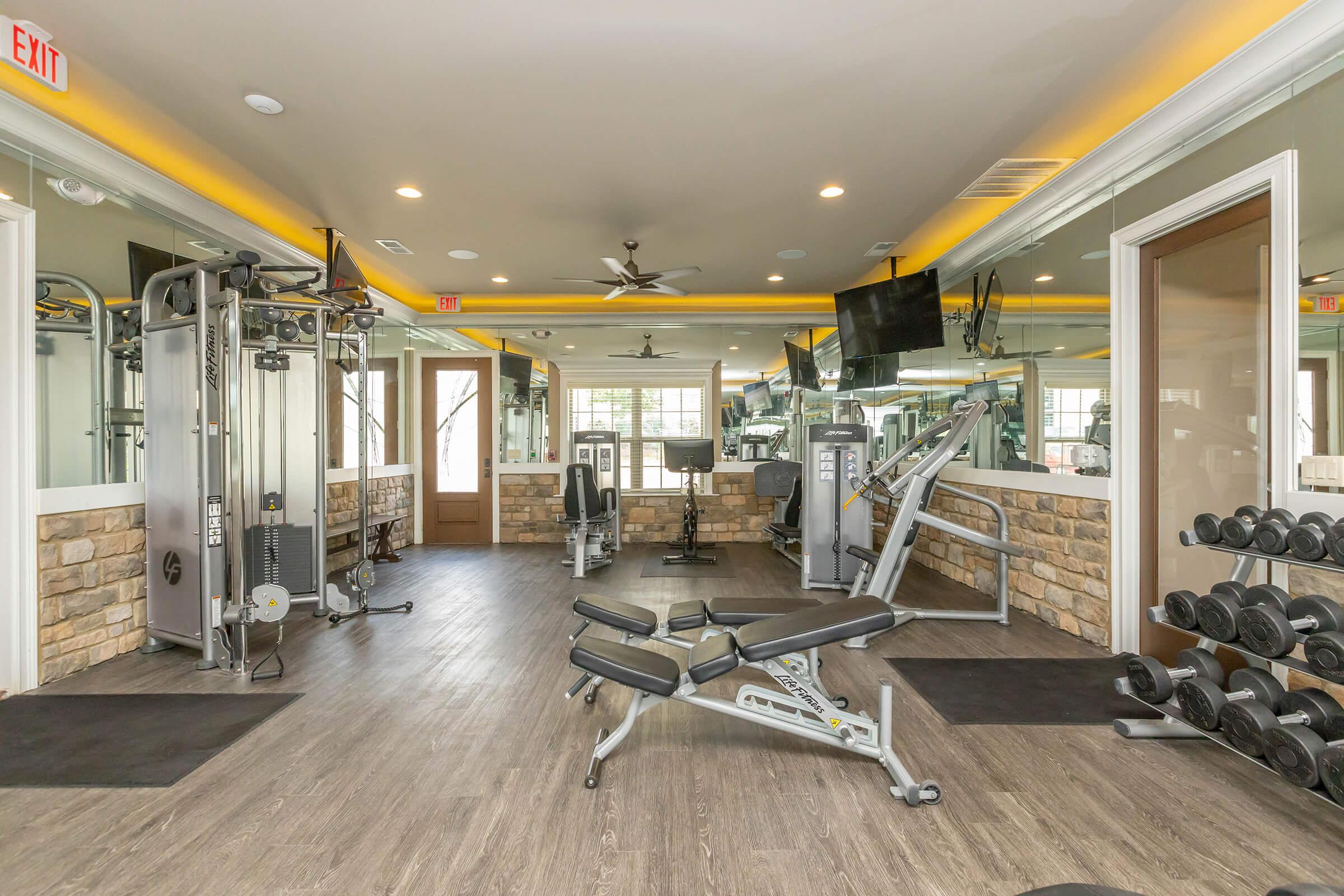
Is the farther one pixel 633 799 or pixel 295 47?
pixel 295 47

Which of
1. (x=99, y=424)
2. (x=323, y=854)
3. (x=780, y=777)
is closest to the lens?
(x=323, y=854)

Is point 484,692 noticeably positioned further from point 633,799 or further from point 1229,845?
point 1229,845

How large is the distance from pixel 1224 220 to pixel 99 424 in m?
5.99

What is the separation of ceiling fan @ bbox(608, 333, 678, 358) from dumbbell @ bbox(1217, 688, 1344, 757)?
6.54m

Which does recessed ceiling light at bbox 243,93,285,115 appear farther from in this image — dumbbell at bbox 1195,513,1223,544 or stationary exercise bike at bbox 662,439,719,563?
dumbbell at bbox 1195,513,1223,544

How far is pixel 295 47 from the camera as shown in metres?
2.85

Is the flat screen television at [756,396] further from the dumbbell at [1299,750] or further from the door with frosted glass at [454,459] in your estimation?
the dumbbell at [1299,750]

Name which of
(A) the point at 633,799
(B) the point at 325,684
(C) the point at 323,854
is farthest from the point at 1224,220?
(B) the point at 325,684

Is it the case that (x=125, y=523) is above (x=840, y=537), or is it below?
above

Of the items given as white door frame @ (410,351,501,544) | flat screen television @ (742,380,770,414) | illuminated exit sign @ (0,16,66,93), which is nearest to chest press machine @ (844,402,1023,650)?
flat screen television @ (742,380,770,414)

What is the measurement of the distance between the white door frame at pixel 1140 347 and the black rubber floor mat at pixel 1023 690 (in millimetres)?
530

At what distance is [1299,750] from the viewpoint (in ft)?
6.49

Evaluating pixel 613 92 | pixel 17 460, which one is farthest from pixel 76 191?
pixel 613 92

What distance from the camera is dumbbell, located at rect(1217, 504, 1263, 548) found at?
7.90 feet
